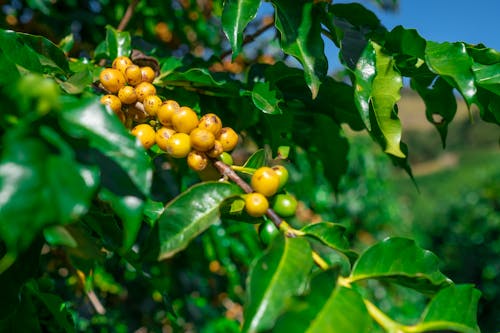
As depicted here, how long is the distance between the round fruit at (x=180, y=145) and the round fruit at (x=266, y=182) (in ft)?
0.41

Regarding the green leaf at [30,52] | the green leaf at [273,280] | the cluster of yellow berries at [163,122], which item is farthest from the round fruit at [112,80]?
the green leaf at [273,280]

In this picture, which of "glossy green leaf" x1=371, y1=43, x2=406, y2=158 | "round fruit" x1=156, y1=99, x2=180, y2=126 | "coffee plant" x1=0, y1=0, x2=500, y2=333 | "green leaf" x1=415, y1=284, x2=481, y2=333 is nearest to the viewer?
"coffee plant" x1=0, y1=0, x2=500, y2=333

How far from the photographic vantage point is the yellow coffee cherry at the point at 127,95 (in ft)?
3.15

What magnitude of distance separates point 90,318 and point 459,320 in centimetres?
161

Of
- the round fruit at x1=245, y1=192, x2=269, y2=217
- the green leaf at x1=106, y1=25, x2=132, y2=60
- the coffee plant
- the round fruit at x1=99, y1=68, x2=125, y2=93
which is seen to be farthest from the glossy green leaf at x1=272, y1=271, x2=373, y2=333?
the green leaf at x1=106, y1=25, x2=132, y2=60

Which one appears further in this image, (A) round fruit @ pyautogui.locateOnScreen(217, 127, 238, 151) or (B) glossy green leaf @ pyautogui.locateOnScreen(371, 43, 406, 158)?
(B) glossy green leaf @ pyautogui.locateOnScreen(371, 43, 406, 158)

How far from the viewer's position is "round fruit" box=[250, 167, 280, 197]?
0.80 metres

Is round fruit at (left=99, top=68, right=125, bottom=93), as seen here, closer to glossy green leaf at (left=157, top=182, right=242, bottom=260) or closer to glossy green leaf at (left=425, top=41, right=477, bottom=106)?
glossy green leaf at (left=157, top=182, right=242, bottom=260)

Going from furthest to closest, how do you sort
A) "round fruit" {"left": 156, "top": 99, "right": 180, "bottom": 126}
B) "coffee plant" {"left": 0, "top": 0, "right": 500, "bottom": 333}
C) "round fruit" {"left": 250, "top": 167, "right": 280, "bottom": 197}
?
"round fruit" {"left": 156, "top": 99, "right": 180, "bottom": 126}
"round fruit" {"left": 250, "top": 167, "right": 280, "bottom": 197}
"coffee plant" {"left": 0, "top": 0, "right": 500, "bottom": 333}

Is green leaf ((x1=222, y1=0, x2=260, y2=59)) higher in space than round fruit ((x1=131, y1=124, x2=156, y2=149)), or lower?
higher

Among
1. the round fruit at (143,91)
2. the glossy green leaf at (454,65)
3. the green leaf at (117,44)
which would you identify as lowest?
the green leaf at (117,44)

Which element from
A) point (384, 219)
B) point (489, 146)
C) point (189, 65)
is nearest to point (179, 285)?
point (189, 65)

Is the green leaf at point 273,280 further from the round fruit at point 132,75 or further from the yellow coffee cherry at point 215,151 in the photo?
the round fruit at point 132,75

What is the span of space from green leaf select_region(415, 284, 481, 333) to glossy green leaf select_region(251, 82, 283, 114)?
50cm
